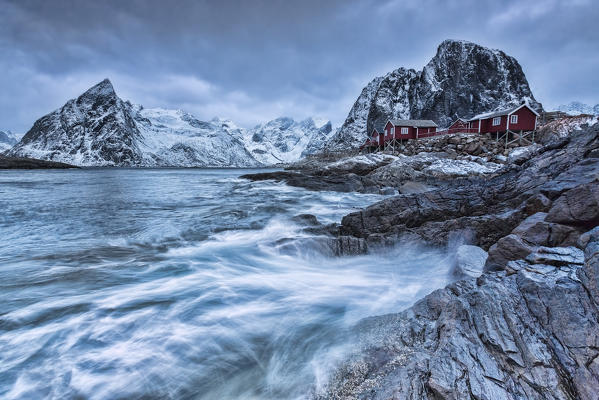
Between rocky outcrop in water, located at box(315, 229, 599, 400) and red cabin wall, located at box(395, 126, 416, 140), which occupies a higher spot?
red cabin wall, located at box(395, 126, 416, 140)

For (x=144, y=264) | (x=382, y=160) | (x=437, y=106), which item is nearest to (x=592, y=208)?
(x=144, y=264)

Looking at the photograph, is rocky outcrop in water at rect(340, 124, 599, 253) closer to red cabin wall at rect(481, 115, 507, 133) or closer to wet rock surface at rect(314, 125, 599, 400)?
wet rock surface at rect(314, 125, 599, 400)

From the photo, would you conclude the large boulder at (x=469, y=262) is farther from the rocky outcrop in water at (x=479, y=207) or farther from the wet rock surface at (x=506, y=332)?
the rocky outcrop in water at (x=479, y=207)

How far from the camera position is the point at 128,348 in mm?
3934

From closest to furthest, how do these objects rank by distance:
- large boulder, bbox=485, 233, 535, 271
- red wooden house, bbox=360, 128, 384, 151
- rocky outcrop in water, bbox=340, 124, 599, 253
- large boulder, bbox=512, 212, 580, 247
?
large boulder, bbox=485, 233, 535, 271, large boulder, bbox=512, 212, 580, 247, rocky outcrop in water, bbox=340, 124, 599, 253, red wooden house, bbox=360, 128, 384, 151

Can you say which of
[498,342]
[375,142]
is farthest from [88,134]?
[498,342]

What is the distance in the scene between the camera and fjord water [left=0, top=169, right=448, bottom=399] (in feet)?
11.3

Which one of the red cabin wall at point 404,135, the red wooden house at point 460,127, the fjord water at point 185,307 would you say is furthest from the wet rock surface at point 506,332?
the red cabin wall at point 404,135

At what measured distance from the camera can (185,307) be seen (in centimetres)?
518

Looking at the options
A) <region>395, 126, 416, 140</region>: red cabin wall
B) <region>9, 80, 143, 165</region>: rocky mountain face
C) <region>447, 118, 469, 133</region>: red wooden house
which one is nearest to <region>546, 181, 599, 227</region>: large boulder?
<region>447, 118, 469, 133</region>: red wooden house

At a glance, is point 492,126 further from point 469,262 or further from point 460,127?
point 469,262

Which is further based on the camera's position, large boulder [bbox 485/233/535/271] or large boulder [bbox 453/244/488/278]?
large boulder [bbox 453/244/488/278]

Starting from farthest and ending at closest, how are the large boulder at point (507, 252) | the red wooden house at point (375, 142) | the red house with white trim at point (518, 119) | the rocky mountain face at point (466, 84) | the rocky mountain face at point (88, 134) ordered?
1. the rocky mountain face at point (88, 134)
2. the rocky mountain face at point (466, 84)
3. the red wooden house at point (375, 142)
4. the red house with white trim at point (518, 119)
5. the large boulder at point (507, 252)

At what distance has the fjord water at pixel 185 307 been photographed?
3.45 metres
